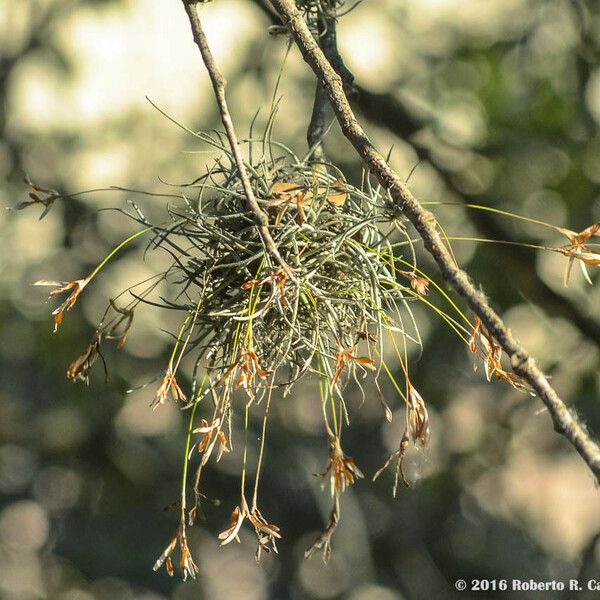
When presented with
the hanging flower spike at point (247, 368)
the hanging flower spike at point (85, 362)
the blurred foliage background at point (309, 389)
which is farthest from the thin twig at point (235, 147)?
the blurred foliage background at point (309, 389)

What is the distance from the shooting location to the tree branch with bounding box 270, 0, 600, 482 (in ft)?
1.23

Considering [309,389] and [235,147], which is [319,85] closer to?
[235,147]

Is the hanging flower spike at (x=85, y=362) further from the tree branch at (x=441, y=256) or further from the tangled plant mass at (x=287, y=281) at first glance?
the tree branch at (x=441, y=256)

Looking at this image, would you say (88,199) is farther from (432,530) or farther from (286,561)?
(432,530)

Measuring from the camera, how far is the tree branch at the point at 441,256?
0.38 meters

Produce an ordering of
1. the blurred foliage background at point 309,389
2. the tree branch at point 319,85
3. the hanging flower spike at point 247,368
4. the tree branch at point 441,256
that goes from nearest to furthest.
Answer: the tree branch at point 441,256
the hanging flower spike at point 247,368
the tree branch at point 319,85
the blurred foliage background at point 309,389

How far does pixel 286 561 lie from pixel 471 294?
146cm

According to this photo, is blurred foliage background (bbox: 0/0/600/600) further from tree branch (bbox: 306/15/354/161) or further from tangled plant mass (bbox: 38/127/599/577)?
tangled plant mass (bbox: 38/127/599/577)

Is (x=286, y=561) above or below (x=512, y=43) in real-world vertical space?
below

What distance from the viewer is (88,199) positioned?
167 centimetres

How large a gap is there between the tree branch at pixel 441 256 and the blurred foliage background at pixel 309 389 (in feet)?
3.38

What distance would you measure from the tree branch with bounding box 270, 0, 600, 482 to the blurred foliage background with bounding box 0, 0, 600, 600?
3.38 ft

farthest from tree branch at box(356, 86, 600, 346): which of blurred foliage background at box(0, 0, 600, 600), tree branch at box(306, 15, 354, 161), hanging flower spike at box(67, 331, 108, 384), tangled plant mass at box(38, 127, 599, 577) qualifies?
hanging flower spike at box(67, 331, 108, 384)

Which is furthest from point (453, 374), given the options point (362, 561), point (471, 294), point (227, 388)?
point (471, 294)
